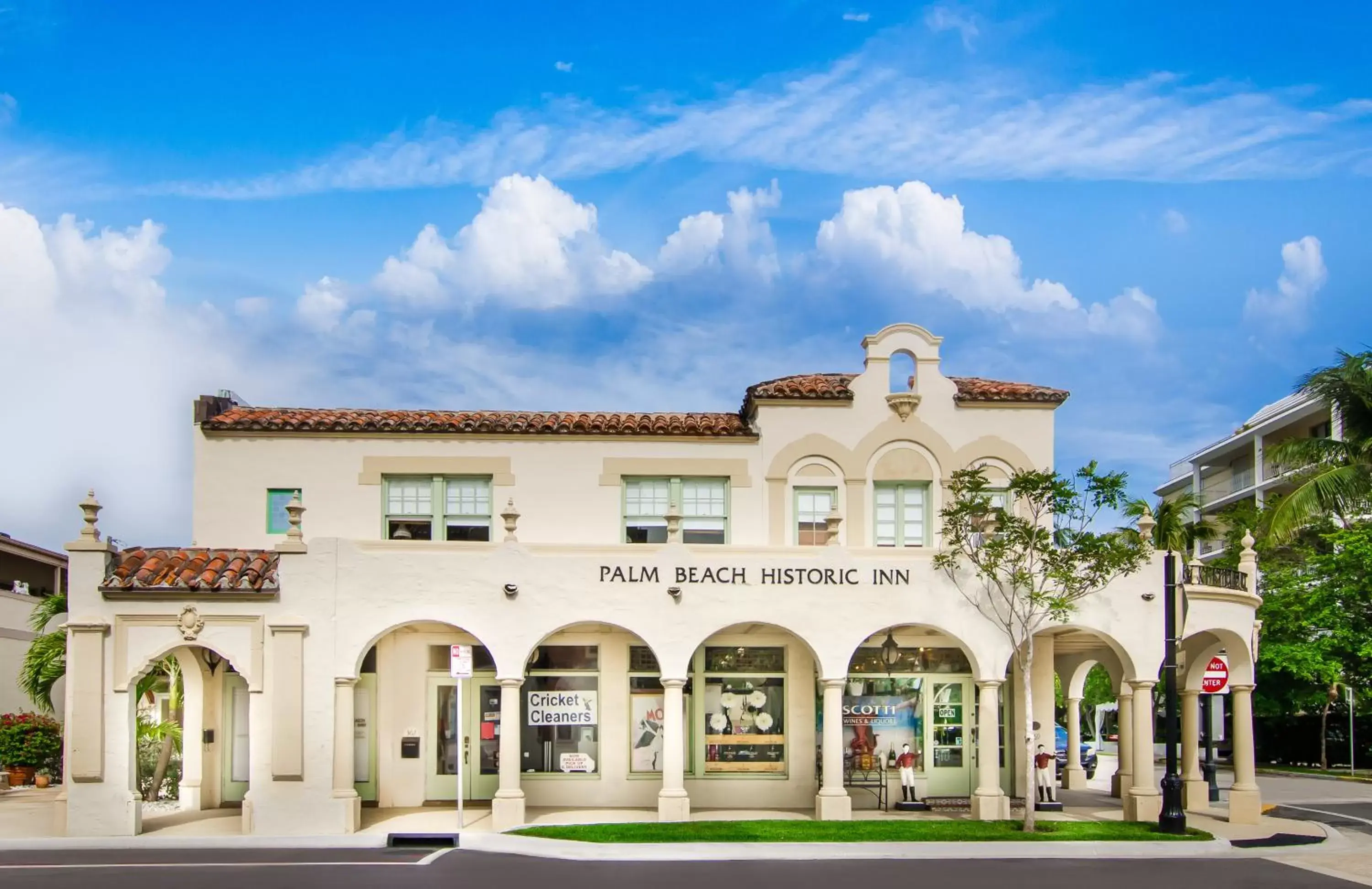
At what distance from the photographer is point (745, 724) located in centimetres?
2634

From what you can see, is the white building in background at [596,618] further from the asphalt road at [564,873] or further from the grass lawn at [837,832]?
the asphalt road at [564,873]

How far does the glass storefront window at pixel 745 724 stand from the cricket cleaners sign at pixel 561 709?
7.54 feet

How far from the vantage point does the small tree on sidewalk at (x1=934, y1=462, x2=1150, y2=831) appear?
2333cm

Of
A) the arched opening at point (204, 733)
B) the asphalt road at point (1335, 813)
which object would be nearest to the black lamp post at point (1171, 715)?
the asphalt road at point (1335, 813)

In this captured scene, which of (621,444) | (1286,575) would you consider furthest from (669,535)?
(1286,575)

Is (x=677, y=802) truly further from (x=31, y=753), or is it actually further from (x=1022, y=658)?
(x=31, y=753)

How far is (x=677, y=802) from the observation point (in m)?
23.4

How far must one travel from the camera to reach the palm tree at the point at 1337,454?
3812cm

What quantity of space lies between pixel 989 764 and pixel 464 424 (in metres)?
11.9

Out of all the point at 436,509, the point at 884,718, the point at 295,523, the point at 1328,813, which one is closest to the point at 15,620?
the point at 436,509

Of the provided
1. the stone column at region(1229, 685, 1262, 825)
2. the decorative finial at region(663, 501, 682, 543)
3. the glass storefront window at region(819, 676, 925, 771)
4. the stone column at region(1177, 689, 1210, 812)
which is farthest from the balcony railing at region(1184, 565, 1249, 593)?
the decorative finial at region(663, 501, 682, 543)

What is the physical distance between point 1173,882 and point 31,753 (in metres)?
26.2

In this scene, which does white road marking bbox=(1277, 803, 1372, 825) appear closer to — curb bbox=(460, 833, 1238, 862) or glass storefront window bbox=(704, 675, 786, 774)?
curb bbox=(460, 833, 1238, 862)

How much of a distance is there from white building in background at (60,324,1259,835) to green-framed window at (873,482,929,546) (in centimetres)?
6
